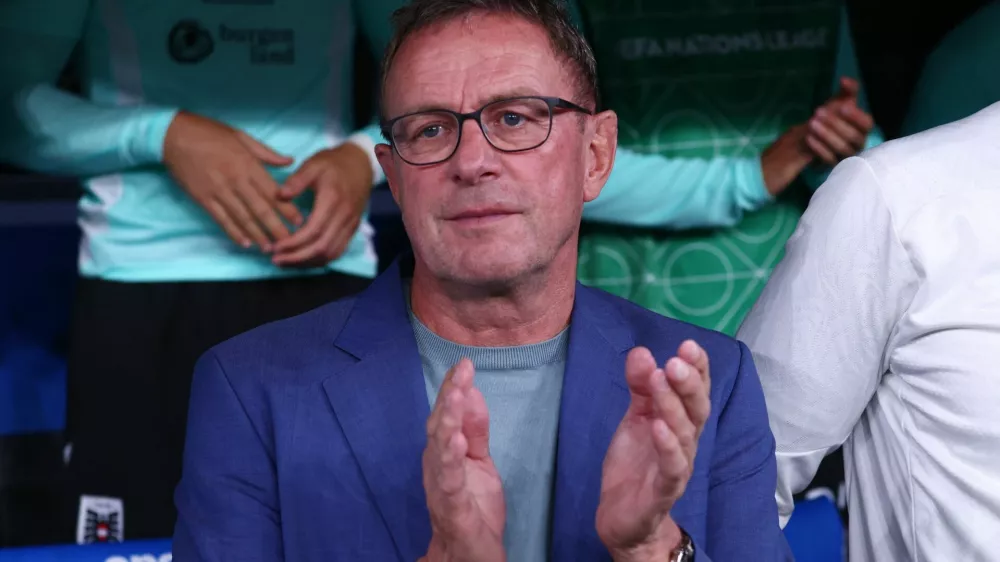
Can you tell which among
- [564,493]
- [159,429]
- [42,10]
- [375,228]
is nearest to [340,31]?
[375,228]

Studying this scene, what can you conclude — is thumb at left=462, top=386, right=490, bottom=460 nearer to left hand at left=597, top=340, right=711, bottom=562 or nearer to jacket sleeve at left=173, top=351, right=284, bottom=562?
left hand at left=597, top=340, right=711, bottom=562

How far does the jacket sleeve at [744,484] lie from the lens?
1.30 meters

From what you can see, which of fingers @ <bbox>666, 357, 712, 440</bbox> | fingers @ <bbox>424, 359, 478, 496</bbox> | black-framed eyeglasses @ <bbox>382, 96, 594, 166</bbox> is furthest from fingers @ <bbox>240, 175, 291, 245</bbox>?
fingers @ <bbox>666, 357, 712, 440</bbox>

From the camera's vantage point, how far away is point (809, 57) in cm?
211

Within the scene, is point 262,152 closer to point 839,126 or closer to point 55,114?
point 55,114

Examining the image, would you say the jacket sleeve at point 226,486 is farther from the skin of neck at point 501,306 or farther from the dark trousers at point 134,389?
the dark trousers at point 134,389

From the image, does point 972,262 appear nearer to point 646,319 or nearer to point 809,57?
point 646,319

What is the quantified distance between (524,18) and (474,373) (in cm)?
43

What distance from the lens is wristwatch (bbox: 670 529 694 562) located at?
115 cm

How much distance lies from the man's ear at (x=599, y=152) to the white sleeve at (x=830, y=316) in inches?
10.4

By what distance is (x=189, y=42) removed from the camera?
1.88m

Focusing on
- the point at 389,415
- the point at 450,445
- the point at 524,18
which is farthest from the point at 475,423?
the point at 524,18

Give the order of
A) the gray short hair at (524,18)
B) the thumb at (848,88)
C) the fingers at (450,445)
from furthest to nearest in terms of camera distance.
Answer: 1. the thumb at (848,88)
2. the gray short hair at (524,18)
3. the fingers at (450,445)

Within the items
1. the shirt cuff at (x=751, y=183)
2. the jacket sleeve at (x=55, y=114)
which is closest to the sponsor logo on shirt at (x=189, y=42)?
the jacket sleeve at (x=55, y=114)
